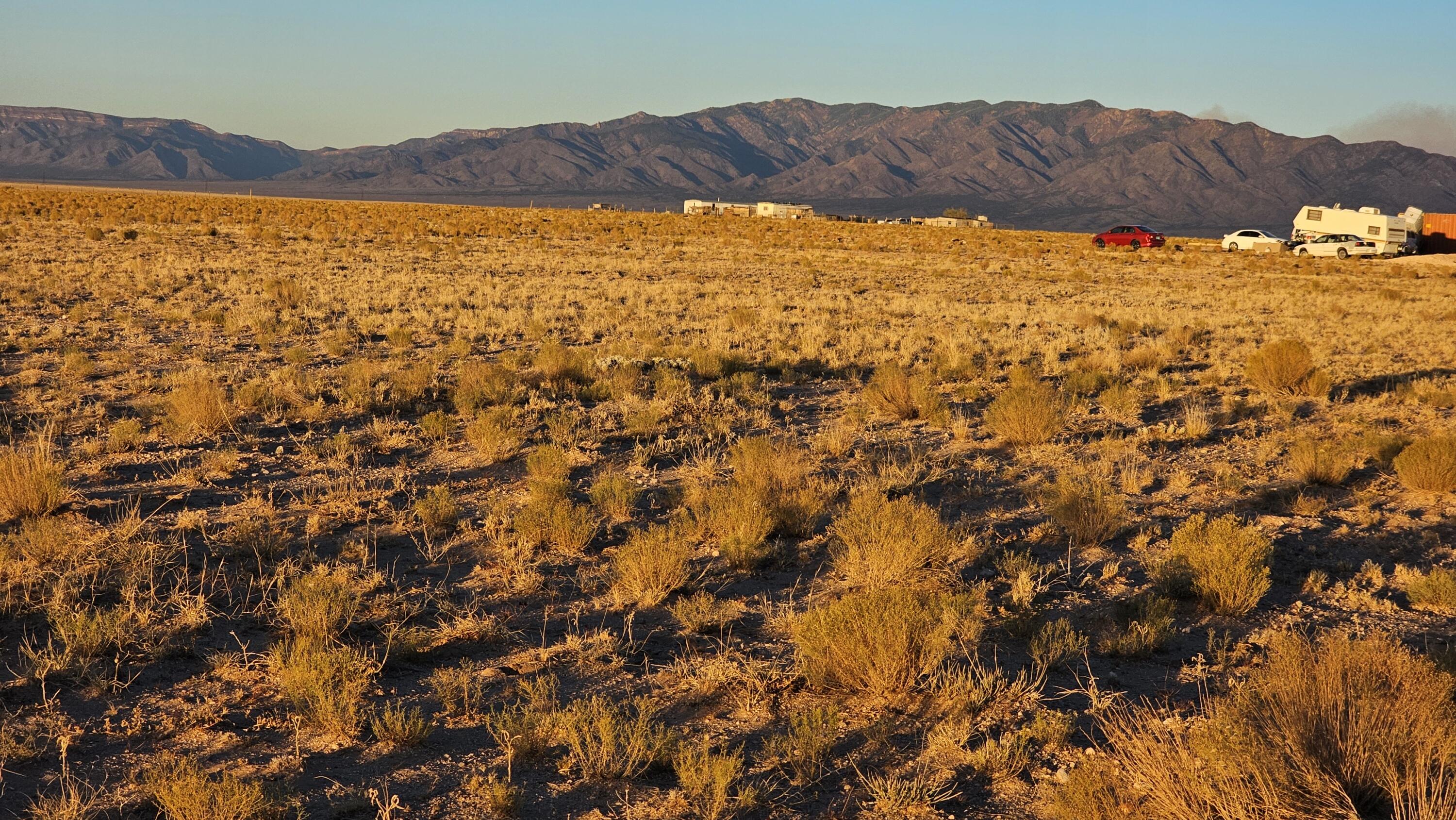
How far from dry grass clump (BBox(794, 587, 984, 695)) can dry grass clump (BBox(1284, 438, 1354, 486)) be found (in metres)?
5.16

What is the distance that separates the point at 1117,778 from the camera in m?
3.58

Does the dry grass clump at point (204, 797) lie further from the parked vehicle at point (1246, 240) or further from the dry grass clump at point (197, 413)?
the parked vehicle at point (1246, 240)

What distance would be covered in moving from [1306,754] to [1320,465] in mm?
5924

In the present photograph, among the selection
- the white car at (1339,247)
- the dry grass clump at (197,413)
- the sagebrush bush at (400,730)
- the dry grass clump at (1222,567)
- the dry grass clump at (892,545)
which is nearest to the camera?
the sagebrush bush at (400,730)

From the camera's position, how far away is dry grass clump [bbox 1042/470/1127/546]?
6.78m

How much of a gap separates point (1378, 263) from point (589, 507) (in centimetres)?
4255

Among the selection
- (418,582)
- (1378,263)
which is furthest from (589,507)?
(1378,263)

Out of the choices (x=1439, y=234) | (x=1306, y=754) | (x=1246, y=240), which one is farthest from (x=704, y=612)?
(x=1439, y=234)

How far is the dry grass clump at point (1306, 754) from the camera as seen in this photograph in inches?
123

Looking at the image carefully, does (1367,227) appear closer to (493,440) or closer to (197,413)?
(493,440)

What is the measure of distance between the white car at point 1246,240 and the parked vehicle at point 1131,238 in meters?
3.03

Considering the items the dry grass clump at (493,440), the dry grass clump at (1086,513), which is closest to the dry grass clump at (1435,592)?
the dry grass clump at (1086,513)

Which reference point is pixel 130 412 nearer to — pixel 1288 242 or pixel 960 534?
pixel 960 534

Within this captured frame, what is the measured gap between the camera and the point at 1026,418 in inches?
374
